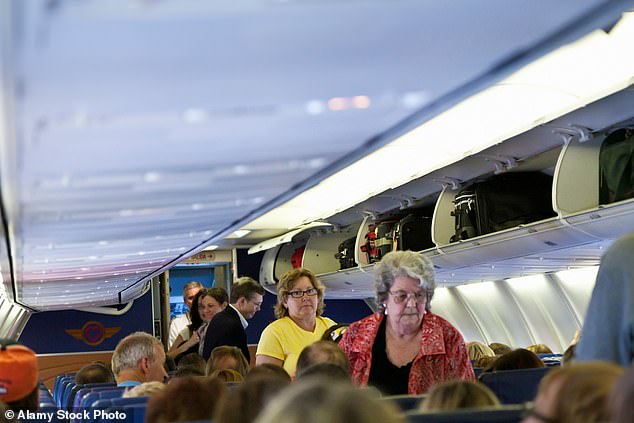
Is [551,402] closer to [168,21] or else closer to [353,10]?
[353,10]

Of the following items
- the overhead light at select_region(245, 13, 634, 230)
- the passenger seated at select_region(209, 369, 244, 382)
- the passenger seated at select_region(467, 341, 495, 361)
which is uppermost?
the overhead light at select_region(245, 13, 634, 230)

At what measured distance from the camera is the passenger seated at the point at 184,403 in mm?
3309

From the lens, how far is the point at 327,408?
155 centimetres

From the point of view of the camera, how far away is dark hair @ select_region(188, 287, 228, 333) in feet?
34.3

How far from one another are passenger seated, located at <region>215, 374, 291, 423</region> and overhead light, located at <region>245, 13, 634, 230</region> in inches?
145

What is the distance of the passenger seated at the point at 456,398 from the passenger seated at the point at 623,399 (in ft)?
3.79

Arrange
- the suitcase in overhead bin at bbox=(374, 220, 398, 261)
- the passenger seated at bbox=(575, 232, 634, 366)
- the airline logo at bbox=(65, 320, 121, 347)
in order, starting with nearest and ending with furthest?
the passenger seated at bbox=(575, 232, 634, 366) → the suitcase in overhead bin at bbox=(374, 220, 398, 261) → the airline logo at bbox=(65, 320, 121, 347)

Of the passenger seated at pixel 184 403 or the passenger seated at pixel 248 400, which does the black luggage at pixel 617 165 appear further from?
the passenger seated at pixel 248 400

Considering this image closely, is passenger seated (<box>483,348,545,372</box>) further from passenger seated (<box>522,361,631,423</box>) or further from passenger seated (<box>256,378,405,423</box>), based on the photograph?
passenger seated (<box>256,378,405,423</box>)

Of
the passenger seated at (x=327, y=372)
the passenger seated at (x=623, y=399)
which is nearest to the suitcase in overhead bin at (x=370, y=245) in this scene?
the passenger seated at (x=327, y=372)

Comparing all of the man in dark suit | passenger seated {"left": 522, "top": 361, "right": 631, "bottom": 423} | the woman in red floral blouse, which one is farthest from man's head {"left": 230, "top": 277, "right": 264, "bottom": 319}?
passenger seated {"left": 522, "top": 361, "right": 631, "bottom": 423}

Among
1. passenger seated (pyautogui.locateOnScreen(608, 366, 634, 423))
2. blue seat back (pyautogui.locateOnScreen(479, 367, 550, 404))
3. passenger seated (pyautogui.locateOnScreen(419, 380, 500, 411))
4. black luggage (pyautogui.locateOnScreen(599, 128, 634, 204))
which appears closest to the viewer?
passenger seated (pyautogui.locateOnScreen(608, 366, 634, 423))

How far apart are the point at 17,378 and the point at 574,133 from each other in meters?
5.23

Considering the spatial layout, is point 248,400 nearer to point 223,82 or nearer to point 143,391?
point 223,82
